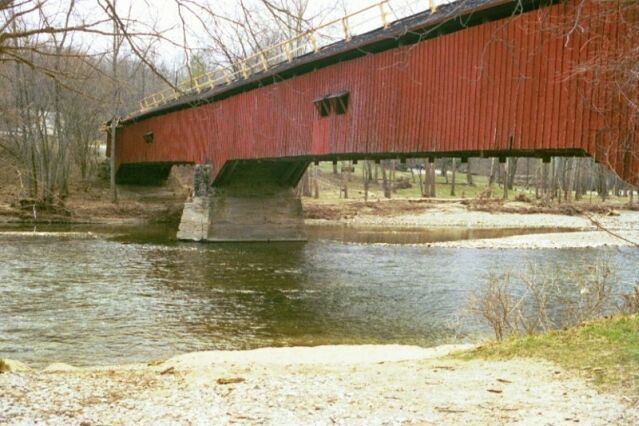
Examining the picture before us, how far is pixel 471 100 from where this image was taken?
11977mm

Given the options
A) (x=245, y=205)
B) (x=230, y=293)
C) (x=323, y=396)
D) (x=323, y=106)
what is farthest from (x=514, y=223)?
(x=323, y=396)

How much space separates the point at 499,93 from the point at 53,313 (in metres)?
8.28

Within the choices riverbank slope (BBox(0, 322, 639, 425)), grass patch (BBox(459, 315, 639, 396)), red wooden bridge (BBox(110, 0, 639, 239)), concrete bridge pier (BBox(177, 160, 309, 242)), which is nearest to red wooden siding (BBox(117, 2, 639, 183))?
red wooden bridge (BBox(110, 0, 639, 239))

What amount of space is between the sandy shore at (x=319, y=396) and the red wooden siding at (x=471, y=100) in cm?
307

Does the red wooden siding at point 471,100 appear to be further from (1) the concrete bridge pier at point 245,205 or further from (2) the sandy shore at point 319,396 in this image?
(1) the concrete bridge pier at point 245,205

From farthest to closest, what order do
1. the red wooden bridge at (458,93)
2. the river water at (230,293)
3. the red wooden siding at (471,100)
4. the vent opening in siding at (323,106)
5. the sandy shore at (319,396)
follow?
the vent opening in siding at (323,106) < the river water at (230,293) < the red wooden siding at (471,100) < the red wooden bridge at (458,93) < the sandy shore at (319,396)

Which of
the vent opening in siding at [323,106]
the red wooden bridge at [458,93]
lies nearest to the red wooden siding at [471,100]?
the red wooden bridge at [458,93]

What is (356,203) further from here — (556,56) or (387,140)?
(556,56)

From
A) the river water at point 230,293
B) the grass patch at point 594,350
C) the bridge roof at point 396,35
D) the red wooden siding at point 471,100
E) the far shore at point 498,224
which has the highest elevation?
the bridge roof at point 396,35

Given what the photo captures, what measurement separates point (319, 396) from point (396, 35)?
9503mm

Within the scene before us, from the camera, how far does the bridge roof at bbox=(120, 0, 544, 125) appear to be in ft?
35.2

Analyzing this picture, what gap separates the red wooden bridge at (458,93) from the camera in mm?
9370

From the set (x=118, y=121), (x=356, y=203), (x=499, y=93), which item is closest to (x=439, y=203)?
(x=356, y=203)

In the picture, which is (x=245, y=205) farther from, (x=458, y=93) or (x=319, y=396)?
(x=319, y=396)
